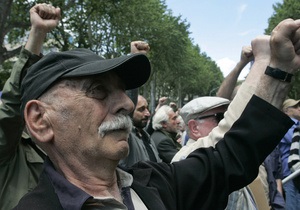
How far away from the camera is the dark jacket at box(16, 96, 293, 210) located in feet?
5.95

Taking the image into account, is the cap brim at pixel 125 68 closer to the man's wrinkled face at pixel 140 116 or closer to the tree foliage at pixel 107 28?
the man's wrinkled face at pixel 140 116

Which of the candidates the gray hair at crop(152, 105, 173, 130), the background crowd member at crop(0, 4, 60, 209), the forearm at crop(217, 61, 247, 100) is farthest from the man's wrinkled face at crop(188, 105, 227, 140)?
the gray hair at crop(152, 105, 173, 130)

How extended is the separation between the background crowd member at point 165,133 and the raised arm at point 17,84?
3.17 meters

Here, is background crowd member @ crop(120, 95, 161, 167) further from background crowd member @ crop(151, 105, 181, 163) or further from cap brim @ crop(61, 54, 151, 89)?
cap brim @ crop(61, 54, 151, 89)

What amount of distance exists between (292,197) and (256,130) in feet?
11.8

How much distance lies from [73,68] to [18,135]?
1.06 meters

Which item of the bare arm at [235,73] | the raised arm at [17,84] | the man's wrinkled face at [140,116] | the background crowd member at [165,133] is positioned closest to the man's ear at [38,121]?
the raised arm at [17,84]

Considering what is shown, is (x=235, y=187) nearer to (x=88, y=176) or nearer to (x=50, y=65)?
(x=88, y=176)

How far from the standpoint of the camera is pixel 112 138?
5.48 feet

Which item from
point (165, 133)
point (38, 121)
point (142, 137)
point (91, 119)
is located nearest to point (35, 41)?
point (38, 121)

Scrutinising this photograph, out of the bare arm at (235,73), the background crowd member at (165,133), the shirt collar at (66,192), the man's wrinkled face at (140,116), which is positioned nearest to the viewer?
the shirt collar at (66,192)

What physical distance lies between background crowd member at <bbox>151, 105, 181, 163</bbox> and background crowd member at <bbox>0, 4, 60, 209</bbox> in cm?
300

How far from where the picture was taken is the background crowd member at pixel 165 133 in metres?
5.73

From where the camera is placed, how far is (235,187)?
1.93m
